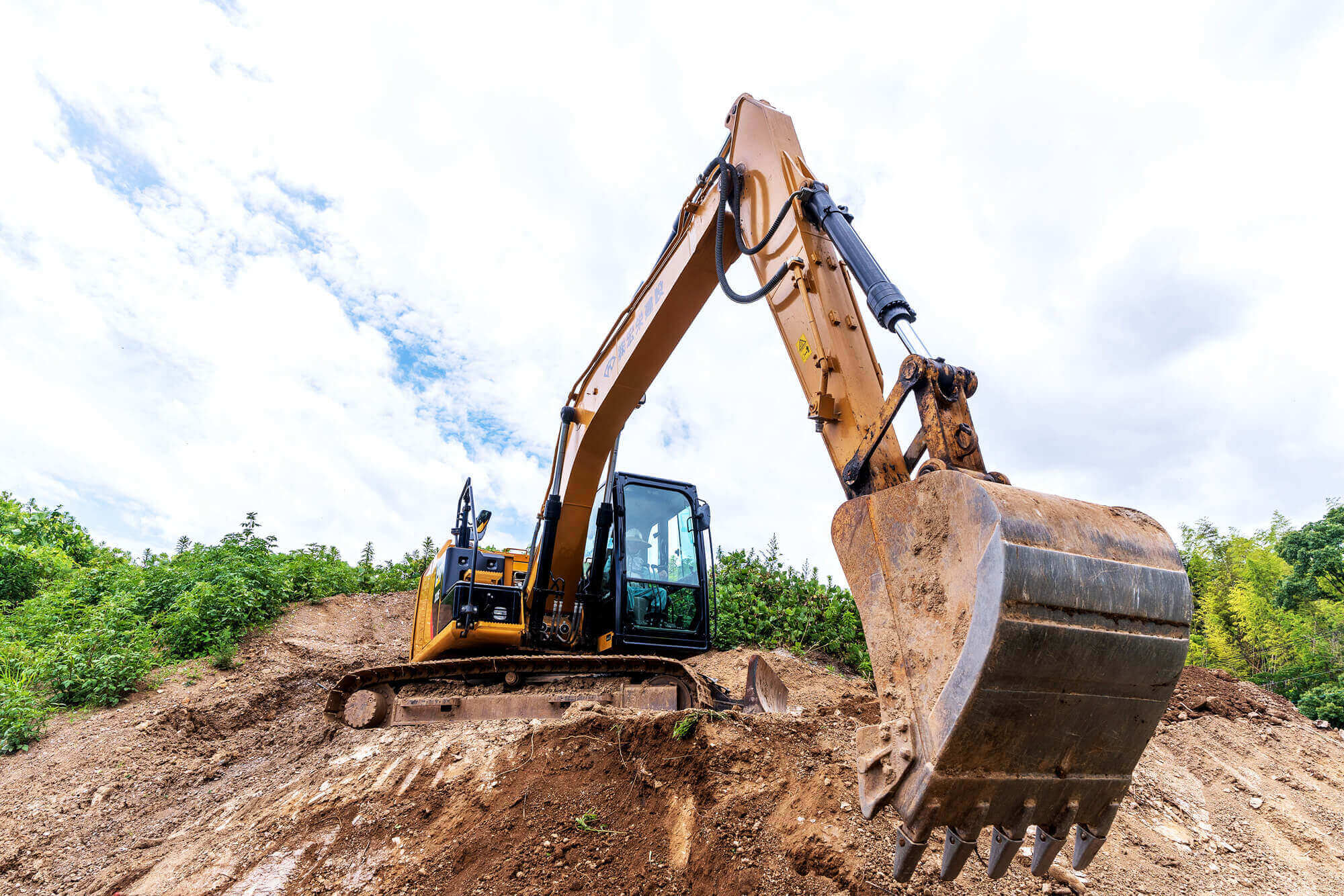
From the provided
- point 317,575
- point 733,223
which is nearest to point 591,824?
point 733,223

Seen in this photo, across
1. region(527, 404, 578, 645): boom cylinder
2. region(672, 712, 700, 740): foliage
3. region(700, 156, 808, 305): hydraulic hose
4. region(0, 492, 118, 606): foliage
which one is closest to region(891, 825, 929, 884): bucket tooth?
region(672, 712, 700, 740): foliage

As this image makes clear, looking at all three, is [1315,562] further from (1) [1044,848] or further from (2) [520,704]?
(1) [1044,848]

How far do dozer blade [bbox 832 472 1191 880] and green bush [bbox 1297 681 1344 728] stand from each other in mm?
10635

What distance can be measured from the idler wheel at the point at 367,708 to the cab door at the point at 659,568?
199 cm

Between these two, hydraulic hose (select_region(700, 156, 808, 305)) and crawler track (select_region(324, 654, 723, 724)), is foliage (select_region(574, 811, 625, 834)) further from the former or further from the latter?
hydraulic hose (select_region(700, 156, 808, 305))

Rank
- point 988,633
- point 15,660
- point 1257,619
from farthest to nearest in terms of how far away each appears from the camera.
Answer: point 1257,619, point 15,660, point 988,633

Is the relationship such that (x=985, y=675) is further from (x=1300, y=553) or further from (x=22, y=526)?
(x=1300, y=553)

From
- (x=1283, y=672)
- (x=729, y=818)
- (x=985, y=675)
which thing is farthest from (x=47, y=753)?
(x=1283, y=672)

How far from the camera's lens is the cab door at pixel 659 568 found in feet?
21.3

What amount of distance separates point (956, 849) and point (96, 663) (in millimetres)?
9816

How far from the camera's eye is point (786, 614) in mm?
12070

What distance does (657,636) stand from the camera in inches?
257

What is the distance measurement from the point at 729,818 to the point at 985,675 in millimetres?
2097

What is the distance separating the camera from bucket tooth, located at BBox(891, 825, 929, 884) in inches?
86.7
